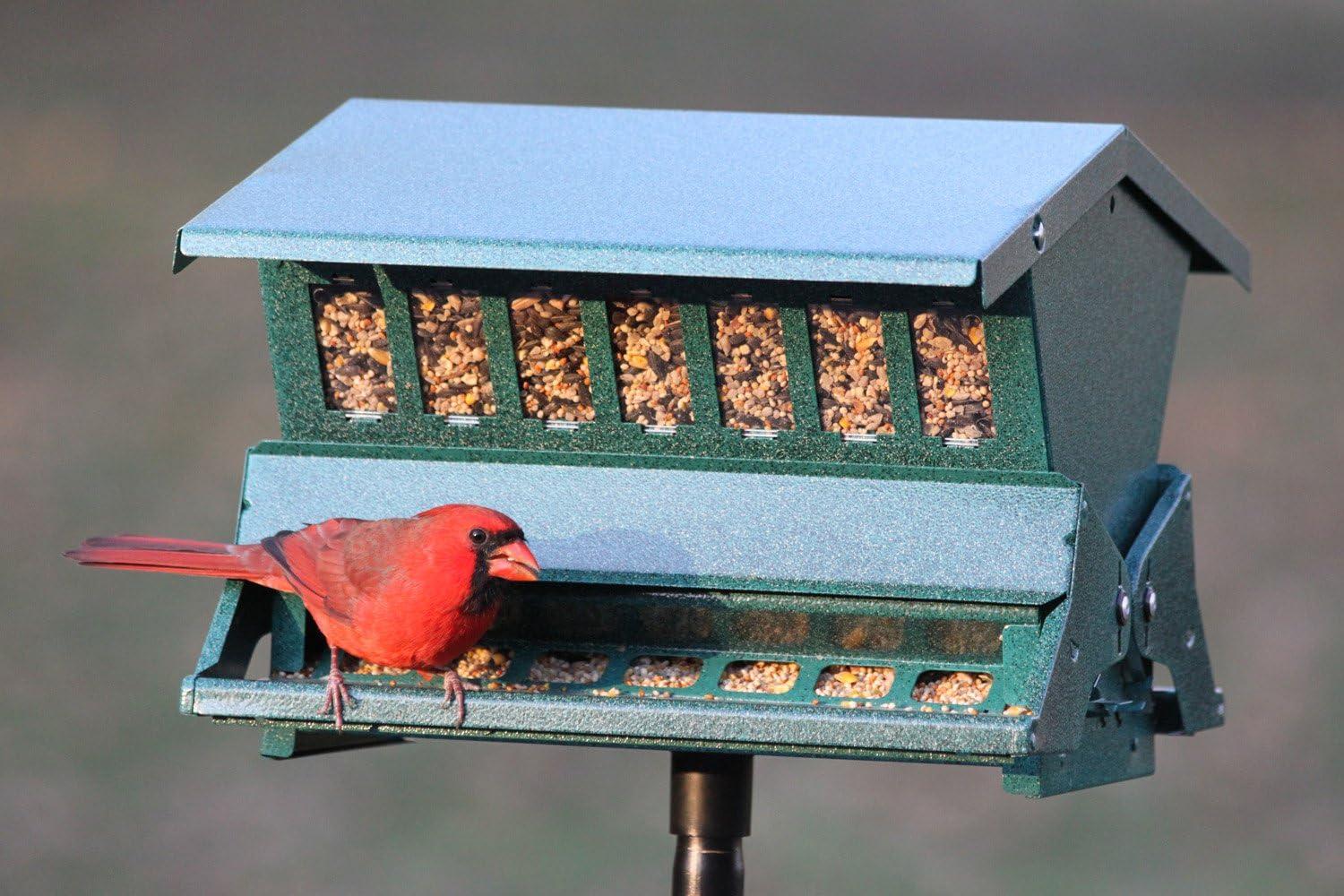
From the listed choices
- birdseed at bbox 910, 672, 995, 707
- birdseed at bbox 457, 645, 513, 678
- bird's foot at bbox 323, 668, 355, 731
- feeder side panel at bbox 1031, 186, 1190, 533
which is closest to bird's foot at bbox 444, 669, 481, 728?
bird's foot at bbox 323, 668, 355, 731

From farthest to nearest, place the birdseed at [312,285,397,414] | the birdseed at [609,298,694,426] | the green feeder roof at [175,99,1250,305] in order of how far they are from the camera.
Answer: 1. the birdseed at [312,285,397,414]
2. the birdseed at [609,298,694,426]
3. the green feeder roof at [175,99,1250,305]

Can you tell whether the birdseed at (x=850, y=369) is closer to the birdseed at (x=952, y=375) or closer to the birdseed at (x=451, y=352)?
the birdseed at (x=952, y=375)

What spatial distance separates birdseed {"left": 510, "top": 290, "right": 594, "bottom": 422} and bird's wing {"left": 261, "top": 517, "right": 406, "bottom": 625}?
494 mm

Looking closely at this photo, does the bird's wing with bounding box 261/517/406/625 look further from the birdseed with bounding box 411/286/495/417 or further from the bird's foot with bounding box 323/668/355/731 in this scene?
the birdseed with bounding box 411/286/495/417

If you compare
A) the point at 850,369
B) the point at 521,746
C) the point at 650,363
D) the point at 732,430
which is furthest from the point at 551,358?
the point at 521,746

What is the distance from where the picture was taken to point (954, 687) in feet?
18.2

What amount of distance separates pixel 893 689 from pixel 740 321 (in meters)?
0.88

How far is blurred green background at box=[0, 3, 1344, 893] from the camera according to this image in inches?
503

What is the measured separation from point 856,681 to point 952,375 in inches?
27.3

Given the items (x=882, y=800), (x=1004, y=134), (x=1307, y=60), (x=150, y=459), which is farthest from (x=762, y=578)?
(x=1307, y=60)

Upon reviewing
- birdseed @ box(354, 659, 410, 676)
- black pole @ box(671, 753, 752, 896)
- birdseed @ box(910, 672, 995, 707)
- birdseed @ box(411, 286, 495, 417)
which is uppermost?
birdseed @ box(411, 286, 495, 417)

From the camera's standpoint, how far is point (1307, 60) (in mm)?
17234

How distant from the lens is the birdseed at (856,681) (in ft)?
18.3

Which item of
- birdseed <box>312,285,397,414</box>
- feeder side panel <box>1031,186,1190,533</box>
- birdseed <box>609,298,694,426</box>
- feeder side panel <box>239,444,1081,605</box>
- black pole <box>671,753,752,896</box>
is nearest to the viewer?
feeder side panel <box>239,444,1081,605</box>
